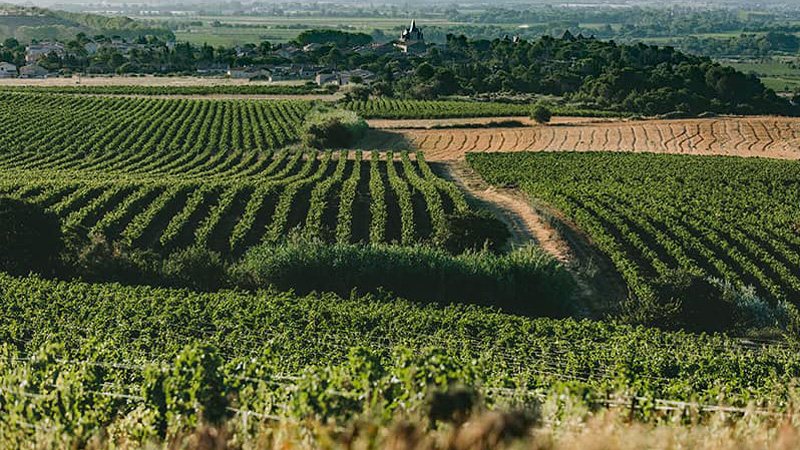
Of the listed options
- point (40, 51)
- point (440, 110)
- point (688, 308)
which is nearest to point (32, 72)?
point (40, 51)

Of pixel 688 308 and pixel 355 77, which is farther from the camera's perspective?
pixel 355 77

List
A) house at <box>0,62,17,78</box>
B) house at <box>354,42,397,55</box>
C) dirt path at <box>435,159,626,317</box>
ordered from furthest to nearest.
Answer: house at <box>354,42,397,55</box>
house at <box>0,62,17,78</box>
dirt path at <box>435,159,626,317</box>

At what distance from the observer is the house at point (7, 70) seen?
102 meters

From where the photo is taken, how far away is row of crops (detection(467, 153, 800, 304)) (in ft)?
78.0

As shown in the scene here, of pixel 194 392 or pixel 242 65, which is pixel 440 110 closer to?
pixel 242 65

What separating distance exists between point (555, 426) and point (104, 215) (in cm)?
2477

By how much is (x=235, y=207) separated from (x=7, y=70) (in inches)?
3659

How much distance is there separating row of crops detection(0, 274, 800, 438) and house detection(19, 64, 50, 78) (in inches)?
3839

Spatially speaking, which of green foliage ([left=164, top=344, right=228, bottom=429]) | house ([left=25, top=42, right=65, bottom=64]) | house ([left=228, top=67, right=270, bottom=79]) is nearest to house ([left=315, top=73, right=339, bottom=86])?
house ([left=228, top=67, right=270, bottom=79])

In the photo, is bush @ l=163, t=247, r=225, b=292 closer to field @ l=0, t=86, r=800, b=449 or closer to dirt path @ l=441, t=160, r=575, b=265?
field @ l=0, t=86, r=800, b=449

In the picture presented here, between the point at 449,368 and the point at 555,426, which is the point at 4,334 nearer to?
the point at 449,368

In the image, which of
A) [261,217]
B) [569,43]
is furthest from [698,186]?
[569,43]

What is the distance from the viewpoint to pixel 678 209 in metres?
30.5

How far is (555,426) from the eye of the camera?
7750 millimetres
